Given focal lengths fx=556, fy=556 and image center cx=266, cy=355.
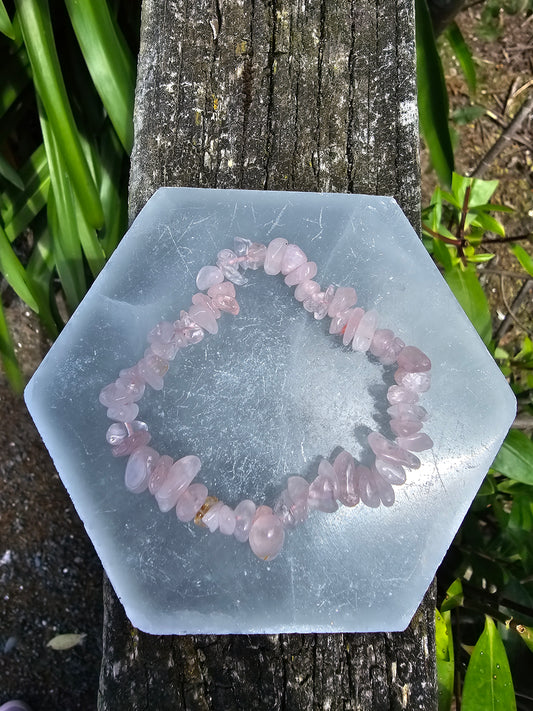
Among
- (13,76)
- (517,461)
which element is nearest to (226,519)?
(517,461)

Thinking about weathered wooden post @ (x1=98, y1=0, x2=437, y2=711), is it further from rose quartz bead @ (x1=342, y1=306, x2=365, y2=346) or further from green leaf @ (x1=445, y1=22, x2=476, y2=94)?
green leaf @ (x1=445, y1=22, x2=476, y2=94)

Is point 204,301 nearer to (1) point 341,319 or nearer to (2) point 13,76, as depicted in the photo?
(1) point 341,319

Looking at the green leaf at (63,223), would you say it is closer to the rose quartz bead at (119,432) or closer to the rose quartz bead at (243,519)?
the rose quartz bead at (119,432)

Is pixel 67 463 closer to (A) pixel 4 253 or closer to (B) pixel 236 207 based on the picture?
(B) pixel 236 207

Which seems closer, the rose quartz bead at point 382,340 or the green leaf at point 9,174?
the rose quartz bead at point 382,340

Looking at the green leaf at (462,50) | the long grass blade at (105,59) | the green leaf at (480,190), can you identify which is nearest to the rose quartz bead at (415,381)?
the green leaf at (480,190)

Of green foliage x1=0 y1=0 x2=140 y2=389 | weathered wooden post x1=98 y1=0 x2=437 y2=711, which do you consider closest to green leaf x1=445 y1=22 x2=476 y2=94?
weathered wooden post x1=98 y1=0 x2=437 y2=711
